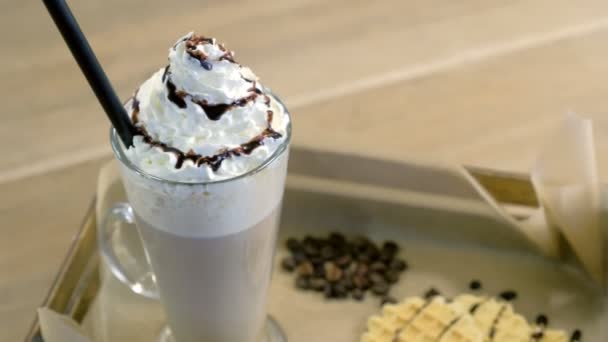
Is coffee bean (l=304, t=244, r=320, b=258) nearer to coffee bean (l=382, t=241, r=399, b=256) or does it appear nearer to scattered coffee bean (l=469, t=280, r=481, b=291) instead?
A: coffee bean (l=382, t=241, r=399, b=256)

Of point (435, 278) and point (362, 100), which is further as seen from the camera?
point (362, 100)

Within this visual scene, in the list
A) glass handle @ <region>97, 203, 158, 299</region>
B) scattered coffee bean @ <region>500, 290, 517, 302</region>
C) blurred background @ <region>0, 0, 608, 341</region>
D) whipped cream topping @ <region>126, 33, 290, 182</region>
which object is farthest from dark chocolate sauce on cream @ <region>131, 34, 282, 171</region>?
scattered coffee bean @ <region>500, 290, 517, 302</region>

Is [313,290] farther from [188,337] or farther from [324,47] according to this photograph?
[324,47]

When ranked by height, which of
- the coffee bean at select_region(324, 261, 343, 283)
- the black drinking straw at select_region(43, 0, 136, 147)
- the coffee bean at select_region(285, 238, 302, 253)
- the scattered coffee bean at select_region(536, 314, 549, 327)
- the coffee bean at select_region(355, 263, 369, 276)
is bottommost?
the scattered coffee bean at select_region(536, 314, 549, 327)

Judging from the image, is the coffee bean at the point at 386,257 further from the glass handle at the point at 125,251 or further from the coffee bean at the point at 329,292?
the glass handle at the point at 125,251

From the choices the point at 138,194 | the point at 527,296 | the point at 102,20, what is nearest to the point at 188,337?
the point at 138,194

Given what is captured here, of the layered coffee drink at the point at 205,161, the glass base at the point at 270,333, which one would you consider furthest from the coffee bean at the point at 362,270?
the layered coffee drink at the point at 205,161
